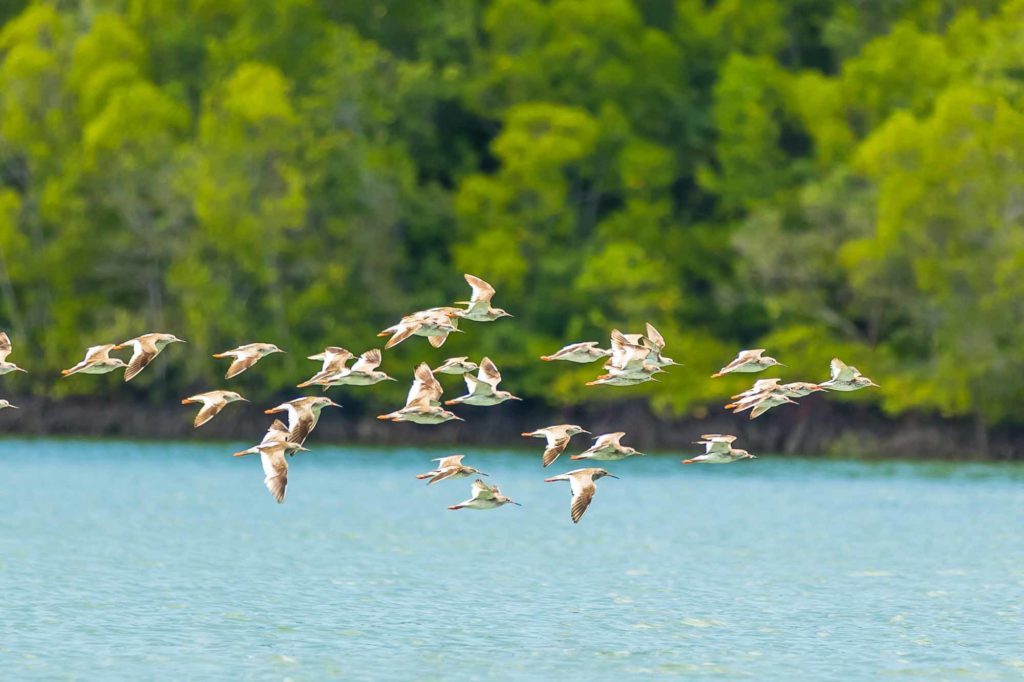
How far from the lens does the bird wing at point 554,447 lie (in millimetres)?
27800

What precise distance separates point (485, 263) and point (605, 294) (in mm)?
4168

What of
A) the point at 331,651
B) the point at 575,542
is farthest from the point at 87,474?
the point at 331,651

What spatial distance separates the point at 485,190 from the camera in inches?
3012

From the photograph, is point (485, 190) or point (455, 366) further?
point (485, 190)

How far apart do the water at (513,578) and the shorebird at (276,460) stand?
245cm

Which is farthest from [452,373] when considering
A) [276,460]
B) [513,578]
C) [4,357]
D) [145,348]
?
[513,578]

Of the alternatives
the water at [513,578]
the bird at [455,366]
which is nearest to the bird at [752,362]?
the bird at [455,366]

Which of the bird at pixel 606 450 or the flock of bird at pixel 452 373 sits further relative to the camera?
the flock of bird at pixel 452 373

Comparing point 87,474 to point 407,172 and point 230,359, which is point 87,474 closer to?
point 230,359

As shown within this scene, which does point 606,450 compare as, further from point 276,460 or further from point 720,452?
point 276,460

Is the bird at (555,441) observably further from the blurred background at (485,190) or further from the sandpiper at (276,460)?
the blurred background at (485,190)

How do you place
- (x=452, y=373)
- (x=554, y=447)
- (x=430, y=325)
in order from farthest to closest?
(x=452, y=373)
(x=430, y=325)
(x=554, y=447)

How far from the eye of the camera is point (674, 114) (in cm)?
8031

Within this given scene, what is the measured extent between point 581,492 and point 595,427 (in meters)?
46.8
